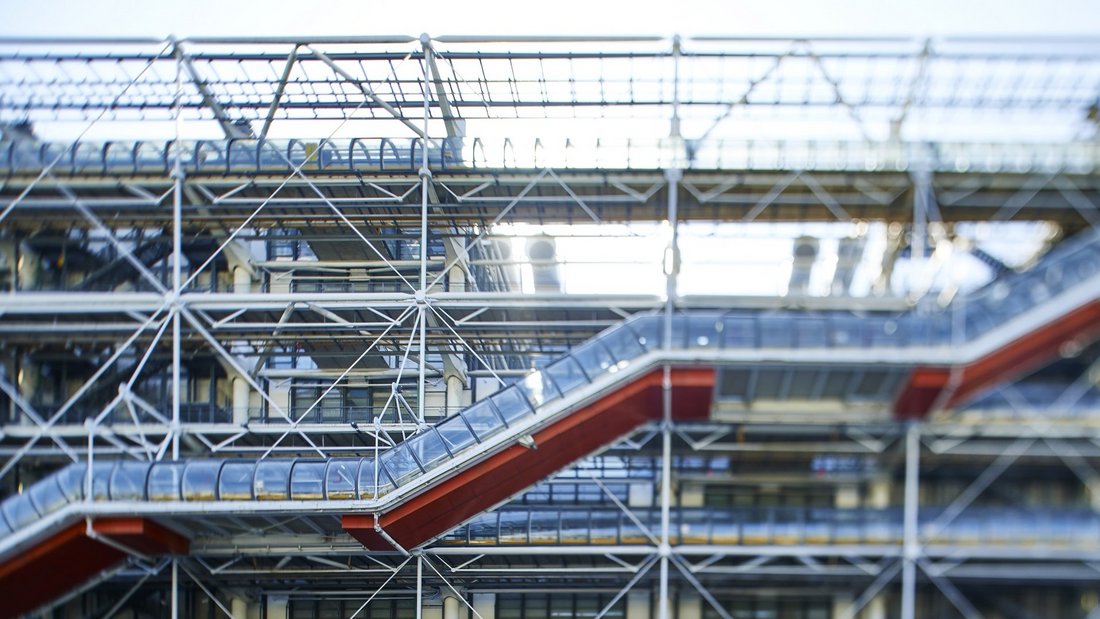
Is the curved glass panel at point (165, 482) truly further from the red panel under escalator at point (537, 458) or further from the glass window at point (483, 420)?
the glass window at point (483, 420)

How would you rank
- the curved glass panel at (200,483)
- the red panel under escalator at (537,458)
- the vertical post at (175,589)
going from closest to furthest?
the curved glass panel at (200,483) → the red panel under escalator at (537,458) → the vertical post at (175,589)

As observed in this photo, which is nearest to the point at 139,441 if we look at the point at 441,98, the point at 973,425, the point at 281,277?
the point at 281,277

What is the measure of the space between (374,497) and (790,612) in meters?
7.36

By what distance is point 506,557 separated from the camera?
51.1ft

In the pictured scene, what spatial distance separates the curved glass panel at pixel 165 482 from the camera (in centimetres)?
1377

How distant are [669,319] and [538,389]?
2123 millimetres

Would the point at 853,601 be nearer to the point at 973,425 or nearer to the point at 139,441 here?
the point at 973,425

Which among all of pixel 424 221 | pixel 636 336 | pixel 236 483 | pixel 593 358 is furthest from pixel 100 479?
pixel 636 336

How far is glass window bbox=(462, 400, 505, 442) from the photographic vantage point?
1381cm

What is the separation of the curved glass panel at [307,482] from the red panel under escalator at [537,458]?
1.96ft

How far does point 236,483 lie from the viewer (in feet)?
45.2

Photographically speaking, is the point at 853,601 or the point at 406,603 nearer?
the point at 853,601

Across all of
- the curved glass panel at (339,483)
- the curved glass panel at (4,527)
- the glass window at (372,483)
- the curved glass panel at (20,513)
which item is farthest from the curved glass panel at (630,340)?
the curved glass panel at (4,527)

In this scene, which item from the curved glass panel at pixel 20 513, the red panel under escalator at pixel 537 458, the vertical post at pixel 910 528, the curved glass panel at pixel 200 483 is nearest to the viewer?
the curved glass panel at pixel 20 513
